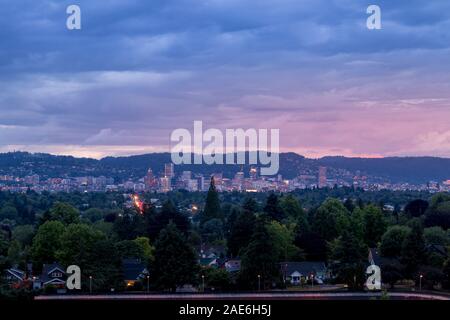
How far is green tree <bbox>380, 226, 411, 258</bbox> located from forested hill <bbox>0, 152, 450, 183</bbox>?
35.2m

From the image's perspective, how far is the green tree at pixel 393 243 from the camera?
34.4 m

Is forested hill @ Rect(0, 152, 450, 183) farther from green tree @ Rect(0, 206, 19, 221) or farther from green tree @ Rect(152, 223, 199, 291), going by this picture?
green tree @ Rect(152, 223, 199, 291)

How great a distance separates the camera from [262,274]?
93.4 feet

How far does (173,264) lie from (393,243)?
1238cm

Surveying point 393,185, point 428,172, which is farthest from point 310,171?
point 428,172

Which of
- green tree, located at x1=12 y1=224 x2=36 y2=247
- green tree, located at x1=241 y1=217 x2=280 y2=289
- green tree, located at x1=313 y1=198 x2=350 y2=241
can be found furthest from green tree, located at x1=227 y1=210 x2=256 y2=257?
green tree, located at x1=12 y1=224 x2=36 y2=247

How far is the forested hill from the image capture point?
79.2 m

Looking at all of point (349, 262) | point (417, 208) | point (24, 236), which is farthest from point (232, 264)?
point (417, 208)

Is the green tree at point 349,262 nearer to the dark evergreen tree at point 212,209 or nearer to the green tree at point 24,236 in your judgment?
the green tree at point 24,236

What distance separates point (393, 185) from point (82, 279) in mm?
A: 78997

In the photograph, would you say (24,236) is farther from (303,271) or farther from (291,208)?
(303,271)

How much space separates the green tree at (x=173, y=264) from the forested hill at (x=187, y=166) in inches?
1665

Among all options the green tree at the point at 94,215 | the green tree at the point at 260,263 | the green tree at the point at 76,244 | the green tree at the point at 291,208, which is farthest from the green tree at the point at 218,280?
Answer: the green tree at the point at 94,215

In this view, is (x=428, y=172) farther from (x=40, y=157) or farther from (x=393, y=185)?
(x=40, y=157)
